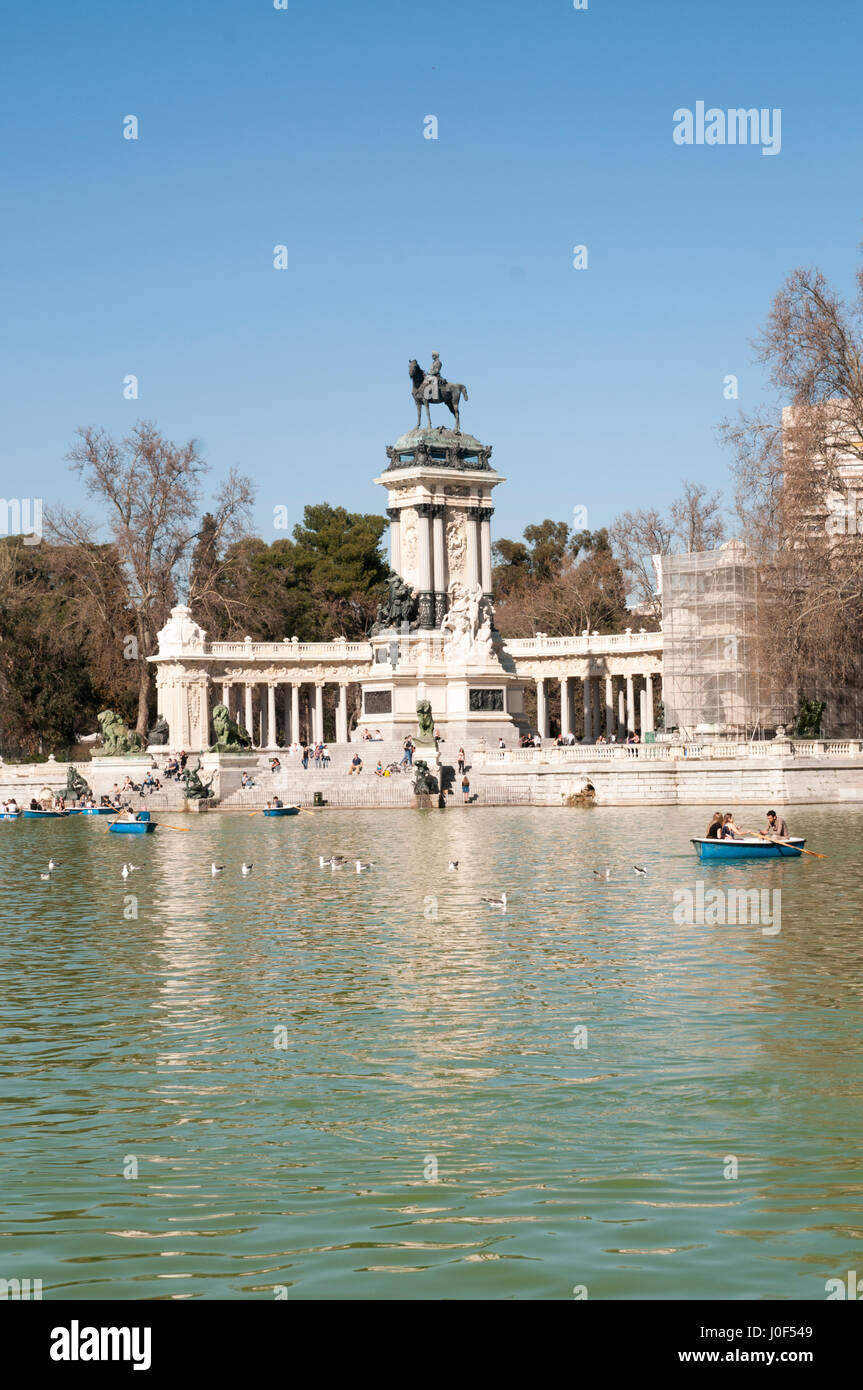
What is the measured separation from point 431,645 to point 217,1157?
196 feet

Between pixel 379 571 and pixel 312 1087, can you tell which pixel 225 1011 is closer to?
pixel 312 1087

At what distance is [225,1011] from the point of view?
18.1 metres

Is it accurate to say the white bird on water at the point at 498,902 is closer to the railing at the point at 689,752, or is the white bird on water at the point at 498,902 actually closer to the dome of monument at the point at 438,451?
the railing at the point at 689,752

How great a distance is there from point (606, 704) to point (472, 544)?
16.7 meters

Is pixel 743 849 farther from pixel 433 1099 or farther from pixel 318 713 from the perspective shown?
pixel 318 713

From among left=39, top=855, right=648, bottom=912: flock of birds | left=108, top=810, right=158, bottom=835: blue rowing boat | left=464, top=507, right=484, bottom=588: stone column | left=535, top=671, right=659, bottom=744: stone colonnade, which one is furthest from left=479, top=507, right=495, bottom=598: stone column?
left=39, top=855, right=648, bottom=912: flock of birds

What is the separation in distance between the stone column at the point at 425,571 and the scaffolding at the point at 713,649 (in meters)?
10.6

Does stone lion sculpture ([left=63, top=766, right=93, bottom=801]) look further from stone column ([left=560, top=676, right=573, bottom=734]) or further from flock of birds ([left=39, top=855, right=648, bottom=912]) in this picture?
stone column ([left=560, top=676, right=573, bottom=734])

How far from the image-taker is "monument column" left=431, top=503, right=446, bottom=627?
73000mm

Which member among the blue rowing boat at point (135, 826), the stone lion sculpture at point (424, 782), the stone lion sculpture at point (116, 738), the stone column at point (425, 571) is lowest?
the blue rowing boat at point (135, 826)

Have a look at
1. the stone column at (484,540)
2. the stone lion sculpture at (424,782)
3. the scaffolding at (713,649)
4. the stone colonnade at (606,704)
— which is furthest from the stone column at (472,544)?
the stone lion sculpture at (424,782)

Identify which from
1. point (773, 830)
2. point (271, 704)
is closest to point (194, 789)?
point (271, 704)

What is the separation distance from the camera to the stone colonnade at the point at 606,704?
84812 millimetres

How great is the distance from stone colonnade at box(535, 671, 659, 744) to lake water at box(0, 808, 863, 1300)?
57.6 metres
